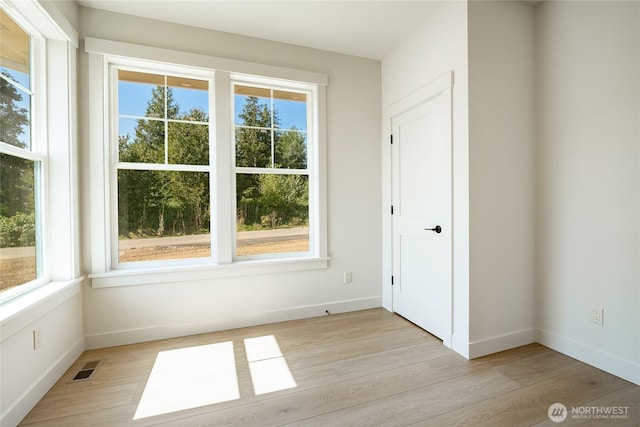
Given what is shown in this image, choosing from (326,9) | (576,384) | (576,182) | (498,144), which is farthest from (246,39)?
(576,384)

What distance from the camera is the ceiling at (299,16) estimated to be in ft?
7.84

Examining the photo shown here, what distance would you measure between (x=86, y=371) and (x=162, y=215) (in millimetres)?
1291

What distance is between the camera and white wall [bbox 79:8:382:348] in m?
2.48

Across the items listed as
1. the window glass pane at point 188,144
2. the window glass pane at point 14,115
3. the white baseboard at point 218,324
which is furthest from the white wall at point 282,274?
the window glass pane at point 188,144

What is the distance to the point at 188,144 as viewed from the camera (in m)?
2.77

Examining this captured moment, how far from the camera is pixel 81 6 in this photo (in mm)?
Result: 2391

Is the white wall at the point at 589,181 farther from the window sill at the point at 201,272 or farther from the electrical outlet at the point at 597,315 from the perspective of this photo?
the window sill at the point at 201,272

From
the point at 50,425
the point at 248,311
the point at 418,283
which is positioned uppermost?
the point at 418,283

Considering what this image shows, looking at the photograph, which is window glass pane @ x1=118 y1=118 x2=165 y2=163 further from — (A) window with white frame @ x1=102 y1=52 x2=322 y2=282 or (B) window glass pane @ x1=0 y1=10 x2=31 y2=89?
(B) window glass pane @ x1=0 y1=10 x2=31 y2=89

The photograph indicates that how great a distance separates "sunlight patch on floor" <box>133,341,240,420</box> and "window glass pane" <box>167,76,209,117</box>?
2.10m

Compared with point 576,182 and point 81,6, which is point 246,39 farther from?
point 576,182

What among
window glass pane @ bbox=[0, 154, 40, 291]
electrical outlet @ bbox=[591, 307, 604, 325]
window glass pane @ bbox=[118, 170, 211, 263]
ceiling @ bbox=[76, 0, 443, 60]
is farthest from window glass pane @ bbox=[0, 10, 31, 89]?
electrical outlet @ bbox=[591, 307, 604, 325]

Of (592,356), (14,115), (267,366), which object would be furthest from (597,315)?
(14,115)

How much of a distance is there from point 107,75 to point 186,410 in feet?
8.84
